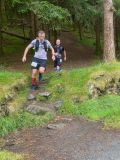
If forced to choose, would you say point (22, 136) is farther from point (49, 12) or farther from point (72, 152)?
point (49, 12)

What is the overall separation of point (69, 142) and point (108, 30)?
8381 millimetres

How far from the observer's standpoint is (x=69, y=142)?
1027 centimetres

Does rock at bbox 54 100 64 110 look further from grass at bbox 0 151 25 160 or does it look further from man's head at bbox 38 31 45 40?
grass at bbox 0 151 25 160

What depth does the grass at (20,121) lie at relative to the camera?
1125 cm

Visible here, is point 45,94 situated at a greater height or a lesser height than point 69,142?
greater

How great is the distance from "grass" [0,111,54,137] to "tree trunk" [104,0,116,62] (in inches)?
254

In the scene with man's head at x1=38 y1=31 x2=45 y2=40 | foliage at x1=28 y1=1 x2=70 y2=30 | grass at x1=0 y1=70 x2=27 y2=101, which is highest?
foliage at x1=28 y1=1 x2=70 y2=30

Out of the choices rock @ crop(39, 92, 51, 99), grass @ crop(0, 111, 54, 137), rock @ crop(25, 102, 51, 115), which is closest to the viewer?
grass @ crop(0, 111, 54, 137)

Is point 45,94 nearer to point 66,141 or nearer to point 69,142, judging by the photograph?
point 66,141

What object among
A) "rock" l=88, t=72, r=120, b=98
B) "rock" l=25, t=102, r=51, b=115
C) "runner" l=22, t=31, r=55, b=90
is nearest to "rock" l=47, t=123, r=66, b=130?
"rock" l=25, t=102, r=51, b=115

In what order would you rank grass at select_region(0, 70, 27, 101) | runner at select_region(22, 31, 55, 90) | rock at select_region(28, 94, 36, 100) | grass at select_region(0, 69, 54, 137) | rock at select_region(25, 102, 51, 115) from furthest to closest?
runner at select_region(22, 31, 55, 90) → rock at select_region(28, 94, 36, 100) → grass at select_region(0, 70, 27, 101) → rock at select_region(25, 102, 51, 115) → grass at select_region(0, 69, 54, 137)

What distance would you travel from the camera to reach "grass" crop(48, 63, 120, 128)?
12.3 metres

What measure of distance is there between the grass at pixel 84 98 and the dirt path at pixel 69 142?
51 cm

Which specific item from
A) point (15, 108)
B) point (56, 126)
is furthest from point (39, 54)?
point (56, 126)
